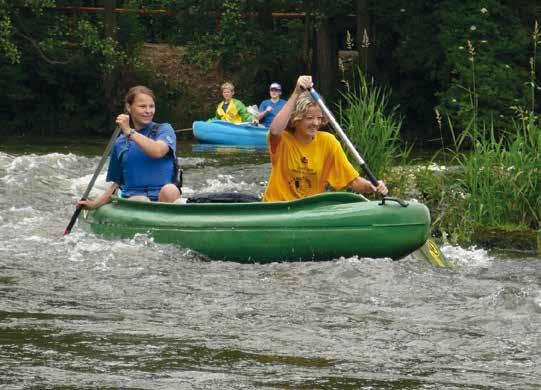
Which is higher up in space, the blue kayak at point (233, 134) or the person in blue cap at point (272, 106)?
→ the person in blue cap at point (272, 106)

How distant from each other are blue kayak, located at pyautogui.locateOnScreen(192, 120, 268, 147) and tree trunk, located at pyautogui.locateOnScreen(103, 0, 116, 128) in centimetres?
458

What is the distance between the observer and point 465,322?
26.1ft

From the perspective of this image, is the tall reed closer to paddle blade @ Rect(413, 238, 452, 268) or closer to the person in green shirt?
paddle blade @ Rect(413, 238, 452, 268)

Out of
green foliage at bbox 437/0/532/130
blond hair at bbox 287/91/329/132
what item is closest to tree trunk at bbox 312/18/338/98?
green foliage at bbox 437/0/532/130

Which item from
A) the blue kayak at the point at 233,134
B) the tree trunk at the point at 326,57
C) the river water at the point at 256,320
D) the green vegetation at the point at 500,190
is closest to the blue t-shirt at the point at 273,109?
the blue kayak at the point at 233,134

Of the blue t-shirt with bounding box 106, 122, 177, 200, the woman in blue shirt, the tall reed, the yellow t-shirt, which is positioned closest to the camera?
the yellow t-shirt

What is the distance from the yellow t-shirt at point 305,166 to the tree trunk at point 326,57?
1713 centimetres

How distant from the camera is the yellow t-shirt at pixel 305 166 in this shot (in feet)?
32.6

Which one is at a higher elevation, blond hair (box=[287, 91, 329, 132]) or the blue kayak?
blond hair (box=[287, 91, 329, 132])

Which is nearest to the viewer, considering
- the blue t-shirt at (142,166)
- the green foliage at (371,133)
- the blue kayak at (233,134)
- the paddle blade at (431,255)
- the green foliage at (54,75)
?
the paddle blade at (431,255)

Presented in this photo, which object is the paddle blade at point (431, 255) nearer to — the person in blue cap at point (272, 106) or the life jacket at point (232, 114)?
the person in blue cap at point (272, 106)

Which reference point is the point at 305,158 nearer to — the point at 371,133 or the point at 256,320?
the point at 256,320

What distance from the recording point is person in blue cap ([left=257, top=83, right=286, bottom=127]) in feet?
77.9

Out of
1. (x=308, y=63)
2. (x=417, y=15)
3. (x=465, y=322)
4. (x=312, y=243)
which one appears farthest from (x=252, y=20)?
(x=465, y=322)
